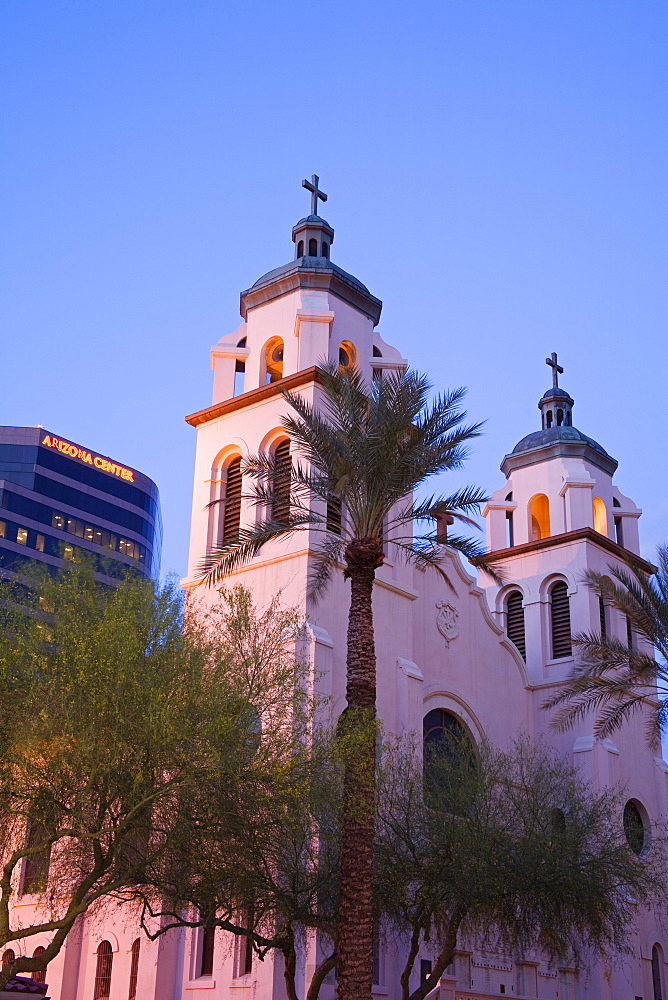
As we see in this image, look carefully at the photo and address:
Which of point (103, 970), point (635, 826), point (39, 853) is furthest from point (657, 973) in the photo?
point (39, 853)

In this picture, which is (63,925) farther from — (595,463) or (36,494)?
(36,494)

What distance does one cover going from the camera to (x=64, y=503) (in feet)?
269

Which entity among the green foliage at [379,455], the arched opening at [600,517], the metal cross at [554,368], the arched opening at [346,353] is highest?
the metal cross at [554,368]

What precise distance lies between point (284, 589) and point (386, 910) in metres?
8.20

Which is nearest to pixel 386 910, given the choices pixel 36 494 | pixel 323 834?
pixel 323 834

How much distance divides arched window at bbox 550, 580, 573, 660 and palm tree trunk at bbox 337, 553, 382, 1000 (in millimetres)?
18060

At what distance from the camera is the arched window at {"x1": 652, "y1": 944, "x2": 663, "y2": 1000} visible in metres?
34.2

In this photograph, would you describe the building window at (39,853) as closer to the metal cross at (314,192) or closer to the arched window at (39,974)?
the arched window at (39,974)

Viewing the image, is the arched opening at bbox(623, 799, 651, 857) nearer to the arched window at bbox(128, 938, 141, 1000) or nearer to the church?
the church

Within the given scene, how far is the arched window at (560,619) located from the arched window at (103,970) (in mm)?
16305

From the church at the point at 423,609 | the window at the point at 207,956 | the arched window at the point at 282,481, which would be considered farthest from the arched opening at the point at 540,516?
the window at the point at 207,956

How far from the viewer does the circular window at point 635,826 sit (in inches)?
1352

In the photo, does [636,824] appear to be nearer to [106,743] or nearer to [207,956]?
[207,956]

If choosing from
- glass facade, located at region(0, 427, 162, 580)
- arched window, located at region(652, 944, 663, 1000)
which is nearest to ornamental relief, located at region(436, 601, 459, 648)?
arched window, located at region(652, 944, 663, 1000)
